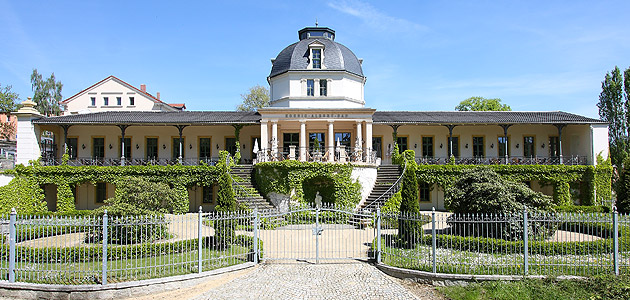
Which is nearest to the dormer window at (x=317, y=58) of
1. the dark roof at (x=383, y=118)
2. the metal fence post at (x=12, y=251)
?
the dark roof at (x=383, y=118)

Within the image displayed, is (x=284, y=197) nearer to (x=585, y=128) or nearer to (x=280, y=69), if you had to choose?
(x=280, y=69)

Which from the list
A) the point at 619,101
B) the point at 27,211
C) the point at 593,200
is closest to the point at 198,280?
the point at 27,211

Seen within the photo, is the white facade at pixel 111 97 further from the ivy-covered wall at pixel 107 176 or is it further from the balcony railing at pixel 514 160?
the balcony railing at pixel 514 160

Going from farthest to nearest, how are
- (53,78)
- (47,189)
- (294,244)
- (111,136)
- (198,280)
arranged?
(53,78) → (111,136) → (47,189) → (294,244) → (198,280)

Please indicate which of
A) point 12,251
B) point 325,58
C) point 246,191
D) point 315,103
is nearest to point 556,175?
point 315,103

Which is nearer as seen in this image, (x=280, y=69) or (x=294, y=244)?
(x=294, y=244)

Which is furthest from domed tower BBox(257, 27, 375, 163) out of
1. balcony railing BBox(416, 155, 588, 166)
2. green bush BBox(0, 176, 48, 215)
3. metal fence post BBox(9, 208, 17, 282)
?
metal fence post BBox(9, 208, 17, 282)

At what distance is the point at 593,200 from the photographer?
2262cm

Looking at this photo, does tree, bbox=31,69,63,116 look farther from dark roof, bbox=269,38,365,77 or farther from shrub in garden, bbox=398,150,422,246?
shrub in garden, bbox=398,150,422,246

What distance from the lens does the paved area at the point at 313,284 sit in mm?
8516

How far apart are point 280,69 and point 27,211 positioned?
658 inches

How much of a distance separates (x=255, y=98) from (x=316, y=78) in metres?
26.5

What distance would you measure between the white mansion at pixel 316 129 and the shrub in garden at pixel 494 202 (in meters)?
9.81

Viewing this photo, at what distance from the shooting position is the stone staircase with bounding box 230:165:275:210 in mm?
19156
